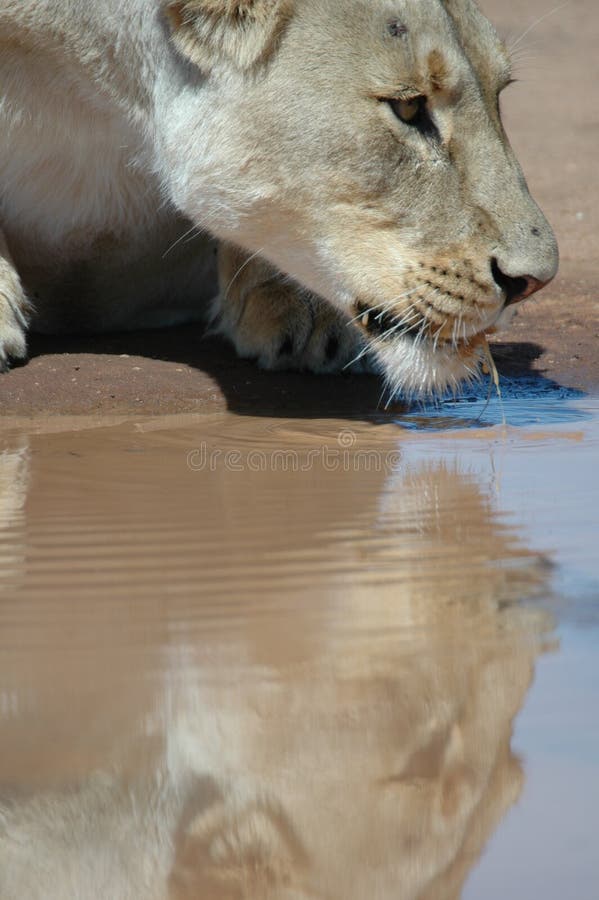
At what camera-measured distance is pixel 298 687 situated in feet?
5.49

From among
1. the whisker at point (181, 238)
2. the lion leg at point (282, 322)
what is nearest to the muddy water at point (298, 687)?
the lion leg at point (282, 322)

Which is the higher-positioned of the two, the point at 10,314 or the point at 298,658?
the point at 10,314

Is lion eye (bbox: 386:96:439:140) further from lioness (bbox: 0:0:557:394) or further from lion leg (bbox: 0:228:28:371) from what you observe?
lion leg (bbox: 0:228:28:371)

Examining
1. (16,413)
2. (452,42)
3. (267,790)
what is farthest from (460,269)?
(267,790)

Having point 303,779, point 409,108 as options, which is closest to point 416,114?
point 409,108

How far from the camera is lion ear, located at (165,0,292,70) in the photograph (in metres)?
2.88

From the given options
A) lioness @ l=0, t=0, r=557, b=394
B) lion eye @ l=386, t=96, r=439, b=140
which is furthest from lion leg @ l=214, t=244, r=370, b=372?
lion eye @ l=386, t=96, r=439, b=140

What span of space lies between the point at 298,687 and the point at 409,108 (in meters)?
1.62

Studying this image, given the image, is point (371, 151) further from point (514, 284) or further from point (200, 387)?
point (200, 387)

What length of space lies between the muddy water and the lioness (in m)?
0.49

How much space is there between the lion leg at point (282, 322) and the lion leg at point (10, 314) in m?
0.51

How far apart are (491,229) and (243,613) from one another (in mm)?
1311

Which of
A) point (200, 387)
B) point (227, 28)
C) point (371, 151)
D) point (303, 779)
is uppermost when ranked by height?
point (227, 28)

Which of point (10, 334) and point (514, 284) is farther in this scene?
point (10, 334)
